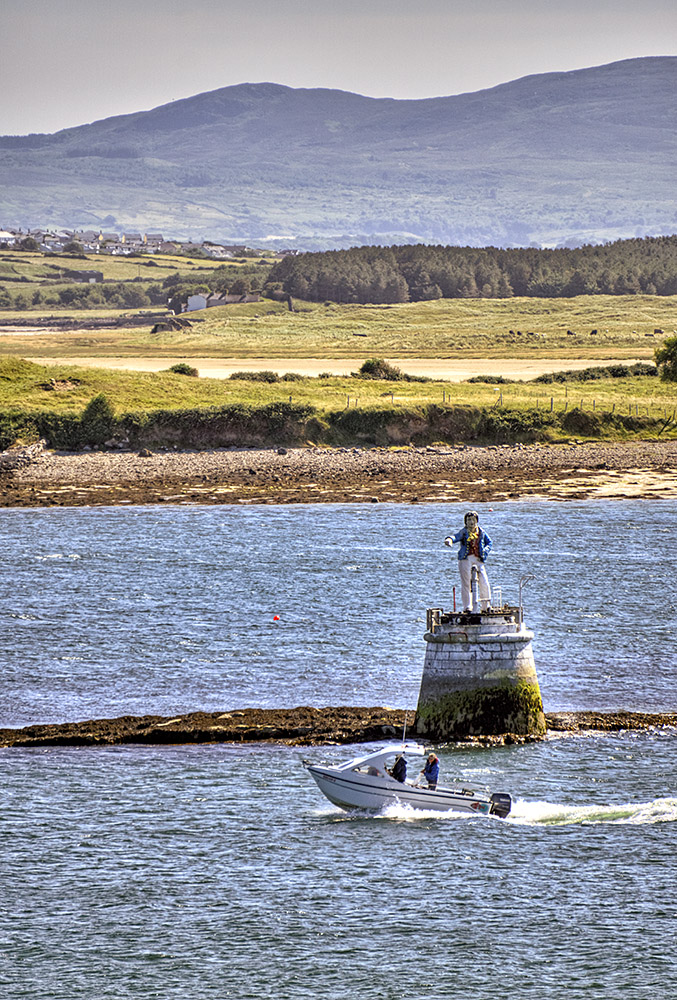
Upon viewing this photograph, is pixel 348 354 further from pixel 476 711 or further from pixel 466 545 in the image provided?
pixel 476 711

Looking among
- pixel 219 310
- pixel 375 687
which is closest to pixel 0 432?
pixel 375 687

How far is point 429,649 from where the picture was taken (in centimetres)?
3250

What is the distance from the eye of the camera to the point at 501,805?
2939 cm

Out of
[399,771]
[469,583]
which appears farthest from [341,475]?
[399,771]

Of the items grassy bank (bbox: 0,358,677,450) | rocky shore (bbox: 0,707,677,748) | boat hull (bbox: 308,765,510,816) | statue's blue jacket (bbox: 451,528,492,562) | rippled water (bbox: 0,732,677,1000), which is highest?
grassy bank (bbox: 0,358,677,450)

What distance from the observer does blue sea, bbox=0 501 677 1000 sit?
2403cm

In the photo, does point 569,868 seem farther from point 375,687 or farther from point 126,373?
point 126,373

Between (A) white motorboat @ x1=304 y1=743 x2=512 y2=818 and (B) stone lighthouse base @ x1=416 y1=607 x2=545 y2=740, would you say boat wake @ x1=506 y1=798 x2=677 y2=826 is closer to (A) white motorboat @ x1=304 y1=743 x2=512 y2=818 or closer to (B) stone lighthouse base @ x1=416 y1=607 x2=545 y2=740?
(A) white motorboat @ x1=304 y1=743 x2=512 y2=818

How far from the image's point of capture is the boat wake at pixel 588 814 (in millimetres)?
29297

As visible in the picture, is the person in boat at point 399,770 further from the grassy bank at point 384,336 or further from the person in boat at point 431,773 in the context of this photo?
the grassy bank at point 384,336

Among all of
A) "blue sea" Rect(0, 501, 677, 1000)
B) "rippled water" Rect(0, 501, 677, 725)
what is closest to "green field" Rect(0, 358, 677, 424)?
"rippled water" Rect(0, 501, 677, 725)

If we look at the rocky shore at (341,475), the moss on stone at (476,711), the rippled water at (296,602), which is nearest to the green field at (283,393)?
the rocky shore at (341,475)

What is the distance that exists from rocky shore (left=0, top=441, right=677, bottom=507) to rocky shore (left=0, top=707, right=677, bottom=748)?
117ft

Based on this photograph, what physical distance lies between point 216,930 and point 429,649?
973 cm
